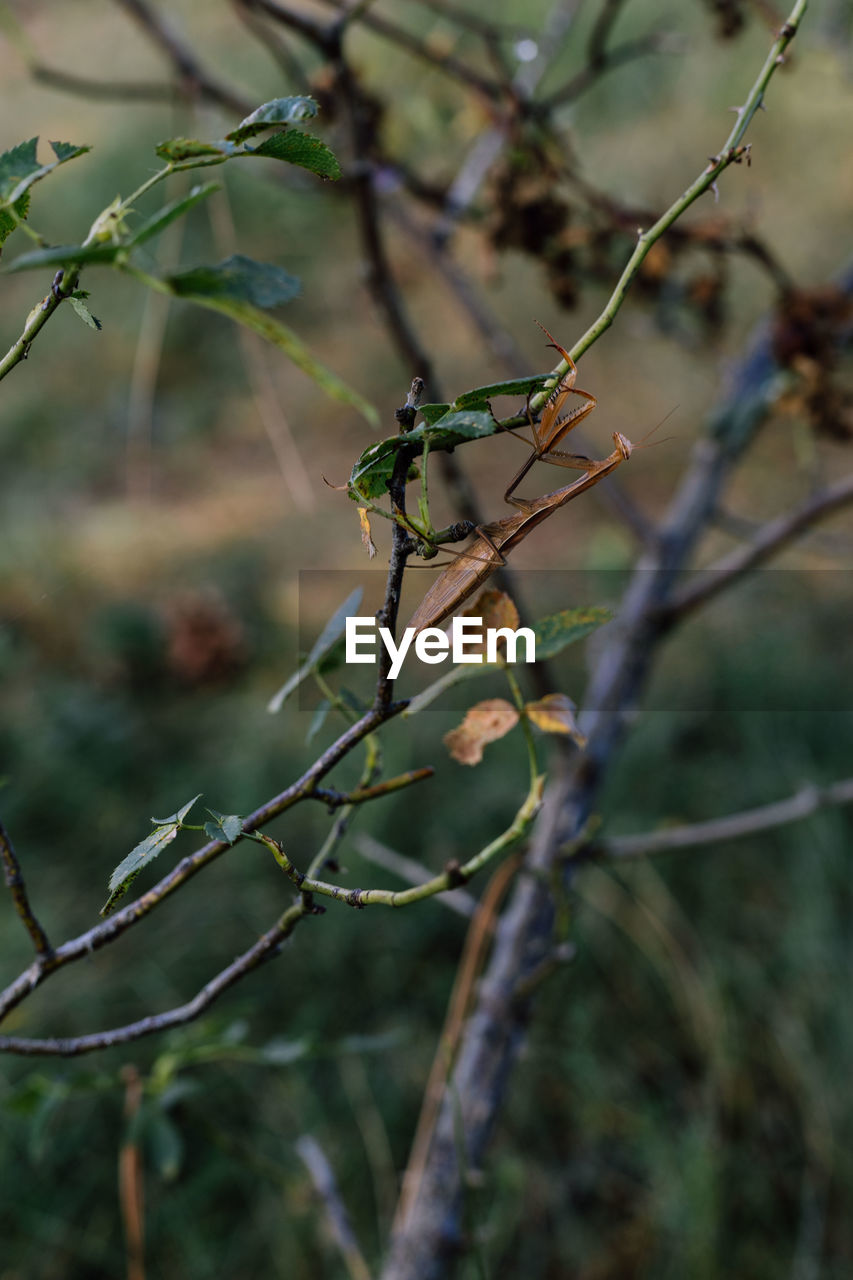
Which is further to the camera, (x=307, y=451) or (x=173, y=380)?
(x=173, y=380)

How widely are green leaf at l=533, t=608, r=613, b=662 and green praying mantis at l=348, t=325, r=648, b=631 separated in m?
0.04

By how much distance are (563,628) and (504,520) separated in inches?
2.0

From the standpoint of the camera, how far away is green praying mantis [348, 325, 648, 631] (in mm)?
155

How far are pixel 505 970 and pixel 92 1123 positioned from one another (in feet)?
2.15

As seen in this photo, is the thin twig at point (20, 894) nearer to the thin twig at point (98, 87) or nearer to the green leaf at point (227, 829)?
the green leaf at point (227, 829)

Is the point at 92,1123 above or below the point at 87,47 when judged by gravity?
below

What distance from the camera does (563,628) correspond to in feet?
0.71

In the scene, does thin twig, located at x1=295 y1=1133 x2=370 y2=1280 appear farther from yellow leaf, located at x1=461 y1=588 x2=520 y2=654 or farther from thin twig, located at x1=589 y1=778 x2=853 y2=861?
yellow leaf, located at x1=461 y1=588 x2=520 y2=654

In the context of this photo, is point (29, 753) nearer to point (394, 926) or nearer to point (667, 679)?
point (394, 926)

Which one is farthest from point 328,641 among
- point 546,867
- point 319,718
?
point 546,867

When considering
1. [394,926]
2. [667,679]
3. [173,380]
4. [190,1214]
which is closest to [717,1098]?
[394,926]

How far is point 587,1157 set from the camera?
2.92 feet

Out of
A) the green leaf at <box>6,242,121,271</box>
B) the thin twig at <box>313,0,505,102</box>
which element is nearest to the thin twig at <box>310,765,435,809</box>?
the green leaf at <box>6,242,121,271</box>

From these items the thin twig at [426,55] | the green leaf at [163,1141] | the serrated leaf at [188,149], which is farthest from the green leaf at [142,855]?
the thin twig at [426,55]
